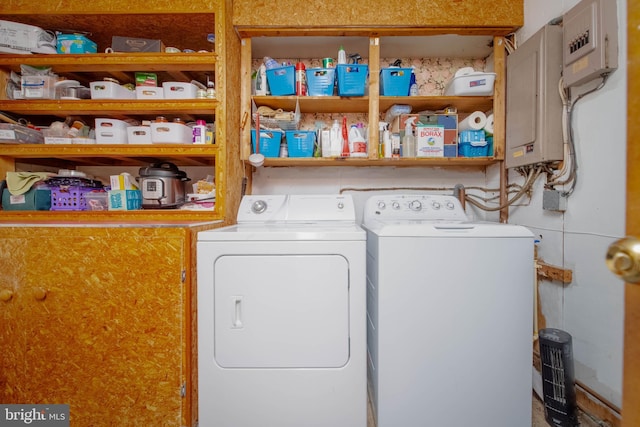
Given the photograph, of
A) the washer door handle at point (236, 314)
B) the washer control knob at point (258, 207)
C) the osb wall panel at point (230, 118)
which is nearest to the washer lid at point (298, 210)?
the washer control knob at point (258, 207)

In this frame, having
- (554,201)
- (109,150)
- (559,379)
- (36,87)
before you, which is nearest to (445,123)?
(554,201)

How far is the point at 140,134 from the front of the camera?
1793mm

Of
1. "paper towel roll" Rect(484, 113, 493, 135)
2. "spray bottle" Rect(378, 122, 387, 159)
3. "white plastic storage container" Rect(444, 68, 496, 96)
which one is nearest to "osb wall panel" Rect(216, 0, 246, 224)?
"spray bottle" Rect(378, 122, 387, 159)

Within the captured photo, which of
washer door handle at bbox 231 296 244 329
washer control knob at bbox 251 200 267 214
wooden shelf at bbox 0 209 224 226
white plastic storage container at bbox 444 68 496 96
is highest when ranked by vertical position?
white plastic storage container at bbox 444 68 496 96

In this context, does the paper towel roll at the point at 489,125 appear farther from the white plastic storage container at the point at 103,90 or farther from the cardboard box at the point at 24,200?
the cardboard box at the point at 24,200

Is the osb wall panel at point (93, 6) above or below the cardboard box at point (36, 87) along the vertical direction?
above

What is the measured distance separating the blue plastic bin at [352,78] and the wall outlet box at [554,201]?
134 cm

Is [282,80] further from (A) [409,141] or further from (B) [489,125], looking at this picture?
(B) [489,125]

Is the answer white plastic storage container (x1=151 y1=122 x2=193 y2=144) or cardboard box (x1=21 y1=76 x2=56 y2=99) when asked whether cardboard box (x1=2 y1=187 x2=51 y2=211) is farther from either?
white plastic storage container (x1=151 y1=122 x2=193 y2=144)

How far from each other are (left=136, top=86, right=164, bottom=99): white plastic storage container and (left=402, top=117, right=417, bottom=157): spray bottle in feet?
5.77

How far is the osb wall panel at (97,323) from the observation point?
4.21ft

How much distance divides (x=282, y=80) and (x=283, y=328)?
1.68 metres

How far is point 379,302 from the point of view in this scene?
1.21 meters

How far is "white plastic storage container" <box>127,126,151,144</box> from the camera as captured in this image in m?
1.79
